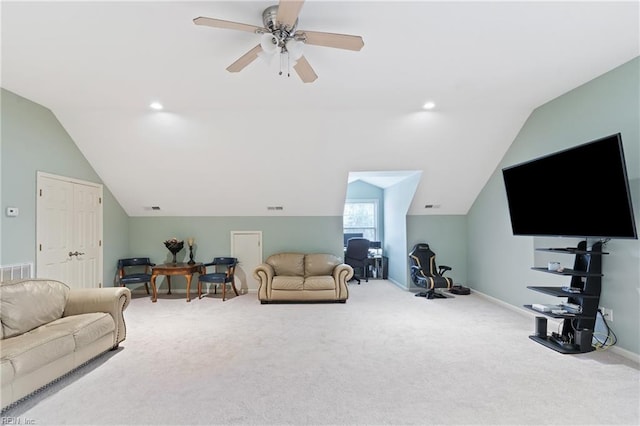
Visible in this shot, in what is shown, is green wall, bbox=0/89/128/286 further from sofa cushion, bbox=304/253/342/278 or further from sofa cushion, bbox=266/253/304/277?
sofa cushion, bbox=304/253/342/278

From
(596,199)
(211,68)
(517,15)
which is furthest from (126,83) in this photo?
(596,199)

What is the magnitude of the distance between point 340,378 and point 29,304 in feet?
9.20

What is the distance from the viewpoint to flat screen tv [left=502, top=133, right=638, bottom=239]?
2670mm

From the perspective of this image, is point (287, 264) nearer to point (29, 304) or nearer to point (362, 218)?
point (362, 218)

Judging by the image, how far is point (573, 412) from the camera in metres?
2.22

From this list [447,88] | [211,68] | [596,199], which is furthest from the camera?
[447,88]

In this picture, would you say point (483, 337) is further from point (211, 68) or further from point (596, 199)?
point (211, 68)

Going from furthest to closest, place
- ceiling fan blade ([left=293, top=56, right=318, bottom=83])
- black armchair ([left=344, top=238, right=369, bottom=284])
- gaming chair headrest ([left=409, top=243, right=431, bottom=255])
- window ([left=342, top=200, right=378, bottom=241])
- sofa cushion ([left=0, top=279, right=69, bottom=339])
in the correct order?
window ([left=342, top=200, right=378, bottom=241])
black armchair ([left=344, top=238, right=369, bottom=284])
gaming chair headrest ([left=409, top=243, right=431, bottom=255])
sofa cushion ([left=0, top=279, right=69, bottom=339])
ceiling fan blade ([left=293, top=56, right=318, bottom=83])

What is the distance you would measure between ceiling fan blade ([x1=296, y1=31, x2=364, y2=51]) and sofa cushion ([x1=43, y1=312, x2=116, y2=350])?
3.03 meters

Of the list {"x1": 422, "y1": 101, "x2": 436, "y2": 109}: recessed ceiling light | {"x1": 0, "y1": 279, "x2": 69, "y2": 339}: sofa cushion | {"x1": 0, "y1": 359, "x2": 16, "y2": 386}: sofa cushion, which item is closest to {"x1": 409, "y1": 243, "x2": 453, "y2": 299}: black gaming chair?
{"x1": 422, "y1": 101, "x2": 436, "y2": 109}: recessed ceiling light

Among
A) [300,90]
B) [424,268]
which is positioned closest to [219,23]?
[300,90]

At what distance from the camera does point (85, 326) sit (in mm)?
2857

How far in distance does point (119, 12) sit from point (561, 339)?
4.88m

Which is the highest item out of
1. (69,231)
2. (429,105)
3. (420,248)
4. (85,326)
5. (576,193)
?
(429,105)
